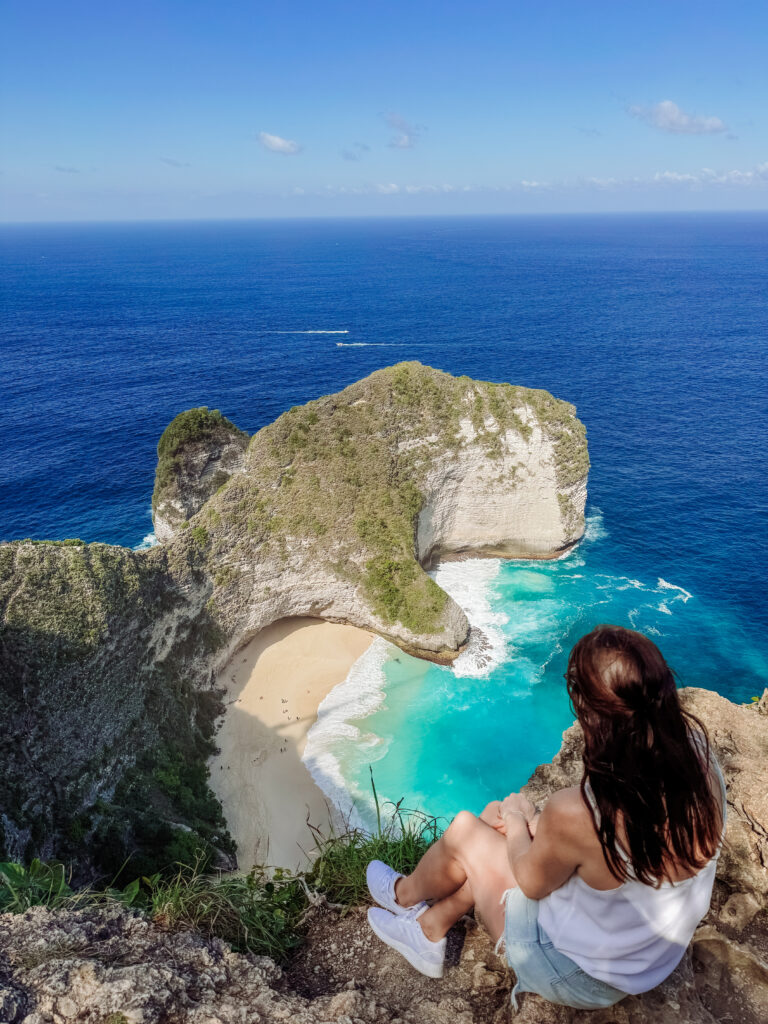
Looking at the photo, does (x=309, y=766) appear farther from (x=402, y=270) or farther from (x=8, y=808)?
(x=402, y=270)

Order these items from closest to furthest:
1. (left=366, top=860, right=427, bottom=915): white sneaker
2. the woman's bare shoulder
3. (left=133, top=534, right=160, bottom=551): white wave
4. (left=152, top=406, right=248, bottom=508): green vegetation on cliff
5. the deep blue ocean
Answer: the woman's bare shoulder
(left=366, top=860, right=427, bottom=915): white sneaker
the deep blue ocean
(left=152, top=406, right=248, bottom=508): green vegetation on cliff
(left=133, top=534, right=160, bottom=551): white wave

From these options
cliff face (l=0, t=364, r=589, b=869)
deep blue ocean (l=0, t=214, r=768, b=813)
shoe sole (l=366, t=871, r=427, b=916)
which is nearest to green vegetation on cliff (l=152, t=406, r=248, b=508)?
cliff face (l=0, t=364, r=589, b=869)

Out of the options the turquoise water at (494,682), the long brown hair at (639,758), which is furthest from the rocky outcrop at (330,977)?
the turquoise water at (494,682)

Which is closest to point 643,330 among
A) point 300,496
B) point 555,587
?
point 555,587

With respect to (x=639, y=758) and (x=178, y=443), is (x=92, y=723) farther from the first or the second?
(x=639, y=758)

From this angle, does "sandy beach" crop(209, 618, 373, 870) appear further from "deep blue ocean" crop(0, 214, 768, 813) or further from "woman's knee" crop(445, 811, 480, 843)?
"woman's knee" crop(445, 811, 480, 843)

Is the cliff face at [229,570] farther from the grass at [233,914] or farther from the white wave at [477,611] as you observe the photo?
the grass at [233,914]
